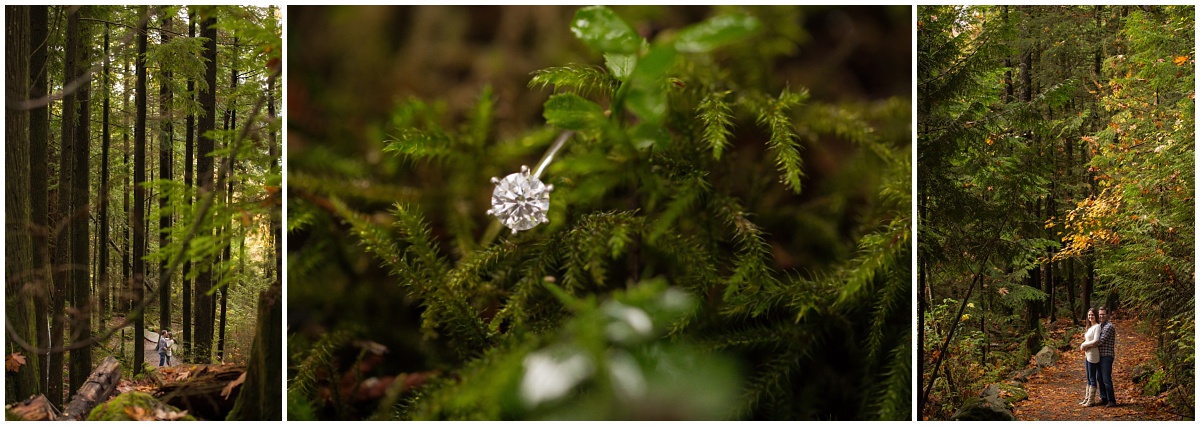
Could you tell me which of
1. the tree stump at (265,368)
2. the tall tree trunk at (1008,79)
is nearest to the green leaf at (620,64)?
the tree stump at (265,368)

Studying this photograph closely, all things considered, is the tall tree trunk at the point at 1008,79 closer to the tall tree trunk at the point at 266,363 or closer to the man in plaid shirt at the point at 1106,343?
the man in plaid shirt at the point at 1106,343

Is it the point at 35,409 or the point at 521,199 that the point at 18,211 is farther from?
the point at 521,199

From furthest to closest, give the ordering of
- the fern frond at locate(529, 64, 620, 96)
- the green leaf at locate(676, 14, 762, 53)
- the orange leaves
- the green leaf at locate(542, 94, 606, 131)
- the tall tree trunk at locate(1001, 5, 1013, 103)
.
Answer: the tall tree trunk at locate(1001, 5, 1013, 103) < the orange leaves < the fern frond at locate(529, 64, 620, 96) < the green leaf at locate(542, 94, 606, 131) < the green leaf at locate(676, 14, 762, 53)

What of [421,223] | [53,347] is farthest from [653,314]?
[53,347]

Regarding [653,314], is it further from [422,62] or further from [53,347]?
[53,347]

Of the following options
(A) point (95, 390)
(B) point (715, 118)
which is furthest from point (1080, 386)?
(A) point (95, 390)

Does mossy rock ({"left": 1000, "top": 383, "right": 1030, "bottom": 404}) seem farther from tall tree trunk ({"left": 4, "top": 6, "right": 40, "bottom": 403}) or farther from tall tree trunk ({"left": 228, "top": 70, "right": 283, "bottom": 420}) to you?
tall tree trunk ({"left": 4, "top": 6, "right": 40, "bottom": 403})

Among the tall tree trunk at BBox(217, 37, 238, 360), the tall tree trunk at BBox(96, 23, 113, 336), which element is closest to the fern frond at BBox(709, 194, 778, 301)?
the tall tree trunk at BBox(217, 37, 238, 360)
